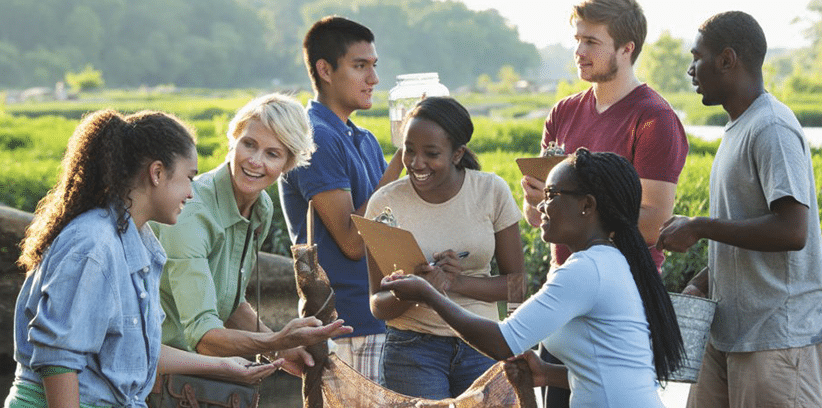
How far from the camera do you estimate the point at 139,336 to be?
117 inches

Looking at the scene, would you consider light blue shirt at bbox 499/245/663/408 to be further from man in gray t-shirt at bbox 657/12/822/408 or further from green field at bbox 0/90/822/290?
green field at bbox 0/90/822/290

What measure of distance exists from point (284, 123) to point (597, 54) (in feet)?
3.83

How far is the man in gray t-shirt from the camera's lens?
11.5ft

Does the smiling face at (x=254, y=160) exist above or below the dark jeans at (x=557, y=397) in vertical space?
above

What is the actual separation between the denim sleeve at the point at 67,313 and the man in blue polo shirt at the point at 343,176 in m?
1.46

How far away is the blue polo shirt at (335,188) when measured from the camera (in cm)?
423

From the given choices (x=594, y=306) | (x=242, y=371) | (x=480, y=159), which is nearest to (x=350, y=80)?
(x=242, y=371)

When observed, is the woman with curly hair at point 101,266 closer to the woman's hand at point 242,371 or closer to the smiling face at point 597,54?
the woman's hand at point 242,371

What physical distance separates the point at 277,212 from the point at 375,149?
384 cm

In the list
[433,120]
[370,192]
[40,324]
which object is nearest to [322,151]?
[370,192]

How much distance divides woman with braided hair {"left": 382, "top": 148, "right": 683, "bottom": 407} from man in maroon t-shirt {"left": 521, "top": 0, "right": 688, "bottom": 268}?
88cm

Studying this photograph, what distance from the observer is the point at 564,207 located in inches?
118

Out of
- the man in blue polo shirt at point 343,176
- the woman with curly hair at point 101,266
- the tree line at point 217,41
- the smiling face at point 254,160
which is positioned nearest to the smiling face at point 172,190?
the woman with curly hair at point 101,266

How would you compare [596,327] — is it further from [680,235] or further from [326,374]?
[326,374]
